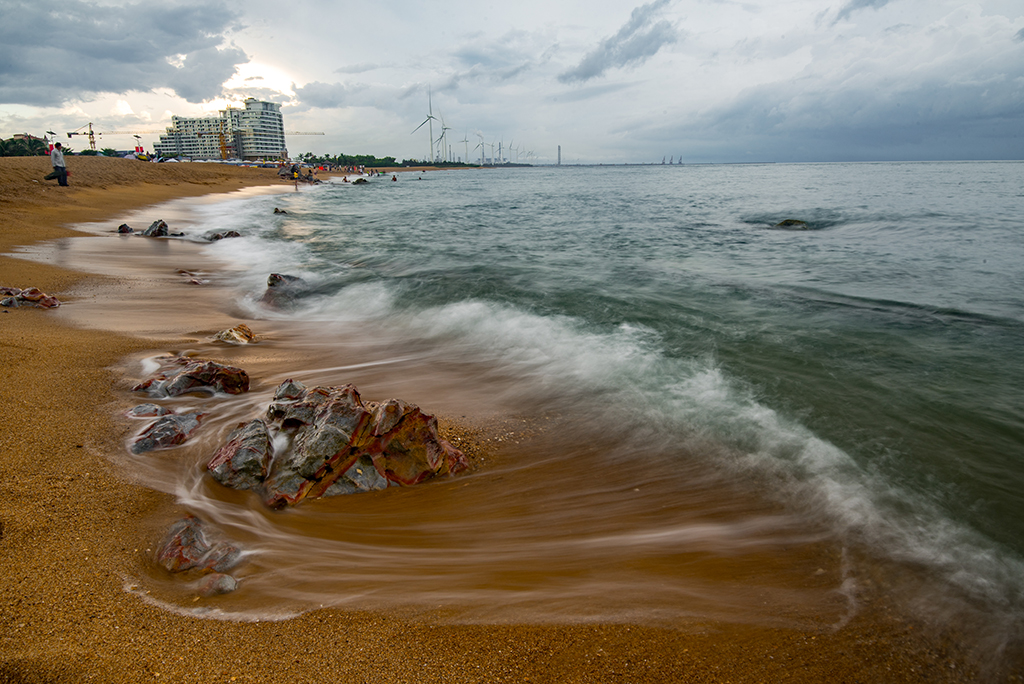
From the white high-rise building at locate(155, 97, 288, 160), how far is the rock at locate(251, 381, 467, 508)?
161517 mm

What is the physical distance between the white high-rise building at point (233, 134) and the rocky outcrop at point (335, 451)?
161m

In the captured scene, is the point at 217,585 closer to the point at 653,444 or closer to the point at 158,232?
the point at 653,444

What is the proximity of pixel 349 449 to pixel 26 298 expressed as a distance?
18.9 ft

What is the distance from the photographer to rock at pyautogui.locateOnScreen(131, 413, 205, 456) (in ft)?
11.2

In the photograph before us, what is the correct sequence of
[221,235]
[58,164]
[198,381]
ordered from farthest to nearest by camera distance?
[58,164], [221,235], [198,381]

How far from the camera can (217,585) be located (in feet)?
7.65

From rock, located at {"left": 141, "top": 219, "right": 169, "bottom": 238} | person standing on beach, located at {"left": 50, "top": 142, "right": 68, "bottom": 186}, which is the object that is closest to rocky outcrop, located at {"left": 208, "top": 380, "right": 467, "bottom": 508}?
rock, located at {"left": 141, "top": 219, "right": 169, "bottom": 238}

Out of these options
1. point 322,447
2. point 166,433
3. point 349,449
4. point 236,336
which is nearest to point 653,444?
point 349,449

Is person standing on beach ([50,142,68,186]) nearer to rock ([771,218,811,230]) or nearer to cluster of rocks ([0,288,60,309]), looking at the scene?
cluster of rocks ([0,288,60,309])

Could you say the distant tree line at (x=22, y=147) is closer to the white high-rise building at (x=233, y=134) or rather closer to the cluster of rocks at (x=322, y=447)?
the cluster of rocks at (x=322, y=447)

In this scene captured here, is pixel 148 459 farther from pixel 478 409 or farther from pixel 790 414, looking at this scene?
pixel 790 414

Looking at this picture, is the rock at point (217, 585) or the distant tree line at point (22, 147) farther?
the distant tree line at point (22, 147)

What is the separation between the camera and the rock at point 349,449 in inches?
124

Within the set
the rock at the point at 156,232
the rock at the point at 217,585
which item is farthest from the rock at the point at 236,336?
the rock at the point at 156,232
